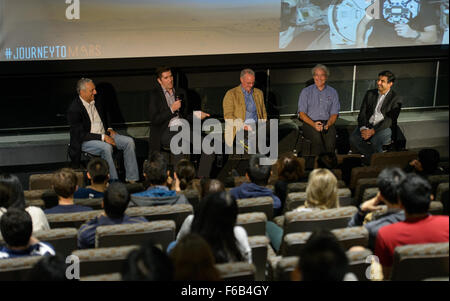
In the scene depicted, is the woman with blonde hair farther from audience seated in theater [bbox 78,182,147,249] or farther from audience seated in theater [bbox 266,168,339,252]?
audience seated in theater [bbox 78,182,147,249]

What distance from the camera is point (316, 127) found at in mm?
6414

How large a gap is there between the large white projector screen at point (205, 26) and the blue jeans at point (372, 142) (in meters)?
1.80

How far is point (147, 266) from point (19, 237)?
3.32ft

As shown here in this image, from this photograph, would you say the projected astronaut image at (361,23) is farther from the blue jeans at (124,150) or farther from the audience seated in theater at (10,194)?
the audience seated in theater at (10,194)

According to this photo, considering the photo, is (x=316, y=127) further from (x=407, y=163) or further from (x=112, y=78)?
(x=112, y=78)

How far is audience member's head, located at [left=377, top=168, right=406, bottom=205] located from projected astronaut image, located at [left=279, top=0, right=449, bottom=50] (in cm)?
445

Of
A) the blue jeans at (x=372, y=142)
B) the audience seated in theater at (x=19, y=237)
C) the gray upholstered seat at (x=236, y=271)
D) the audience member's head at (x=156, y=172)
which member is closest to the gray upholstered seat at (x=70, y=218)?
the audience seated in theater at (x=19, y=237)

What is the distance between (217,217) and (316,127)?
366cm

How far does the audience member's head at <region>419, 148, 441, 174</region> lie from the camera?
4.59 metres

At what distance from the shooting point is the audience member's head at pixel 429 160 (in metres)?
4.59

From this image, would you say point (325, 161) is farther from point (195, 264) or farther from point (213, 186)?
point (195, 264)

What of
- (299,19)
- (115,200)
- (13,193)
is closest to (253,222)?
(115,200)

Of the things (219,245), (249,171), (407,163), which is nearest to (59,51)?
(249,171)

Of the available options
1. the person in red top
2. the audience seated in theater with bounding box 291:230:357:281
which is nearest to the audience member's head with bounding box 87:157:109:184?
the person in red top
